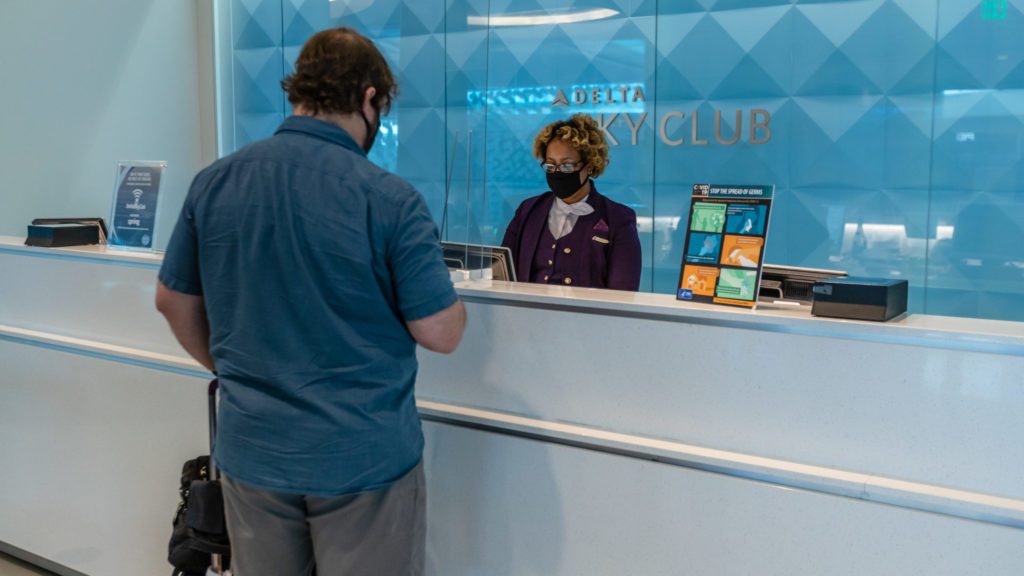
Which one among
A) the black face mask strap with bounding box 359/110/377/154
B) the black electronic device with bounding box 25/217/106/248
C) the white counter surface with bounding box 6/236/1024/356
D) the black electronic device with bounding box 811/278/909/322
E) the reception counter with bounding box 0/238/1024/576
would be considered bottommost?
the reception counter with bounding box 0/238/1024/576

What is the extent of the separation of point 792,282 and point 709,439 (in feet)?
1.55

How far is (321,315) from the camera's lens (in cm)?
185

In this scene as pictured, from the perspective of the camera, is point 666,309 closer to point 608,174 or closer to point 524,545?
point 524,545

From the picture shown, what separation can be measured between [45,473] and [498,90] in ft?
10.4

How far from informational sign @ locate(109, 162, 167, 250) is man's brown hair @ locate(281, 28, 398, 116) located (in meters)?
1.84

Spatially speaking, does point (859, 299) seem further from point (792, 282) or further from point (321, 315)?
point (321, 315)

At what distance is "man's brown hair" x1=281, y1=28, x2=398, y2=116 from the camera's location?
6.21 ft

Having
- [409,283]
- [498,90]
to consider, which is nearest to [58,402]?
[409,283]

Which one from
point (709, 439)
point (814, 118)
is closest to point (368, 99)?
point (709, 439)

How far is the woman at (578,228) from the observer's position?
3.50 meters

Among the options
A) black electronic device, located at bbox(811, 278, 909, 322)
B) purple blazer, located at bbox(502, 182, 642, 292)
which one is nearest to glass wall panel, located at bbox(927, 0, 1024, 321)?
purple blazer, located at bbox(502, 182, 642, 292)

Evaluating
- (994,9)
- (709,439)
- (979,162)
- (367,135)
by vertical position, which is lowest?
(709,439)

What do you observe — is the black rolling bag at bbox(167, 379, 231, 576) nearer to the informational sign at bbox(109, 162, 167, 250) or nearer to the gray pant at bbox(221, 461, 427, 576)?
the gray pant at bbox(221, 461, 427, 576)

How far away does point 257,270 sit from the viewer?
1855mm
